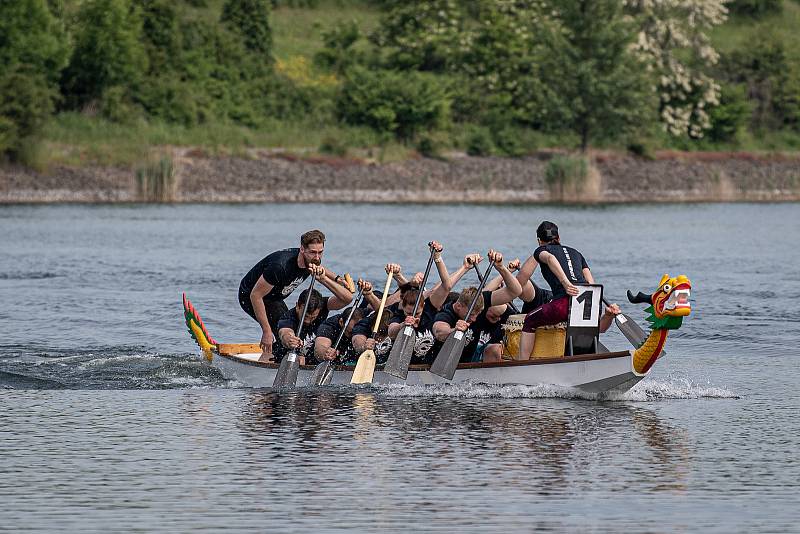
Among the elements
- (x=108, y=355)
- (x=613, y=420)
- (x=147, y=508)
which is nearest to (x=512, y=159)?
(x=108, y=355)

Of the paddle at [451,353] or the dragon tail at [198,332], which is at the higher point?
the paddle at [451,353]

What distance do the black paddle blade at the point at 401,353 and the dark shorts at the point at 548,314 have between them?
4.32ft

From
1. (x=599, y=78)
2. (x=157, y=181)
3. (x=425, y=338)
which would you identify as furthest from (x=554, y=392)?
(x=599, y=78)

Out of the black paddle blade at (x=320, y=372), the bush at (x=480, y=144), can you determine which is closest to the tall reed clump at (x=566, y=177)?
the bush at (x=480, y=144)

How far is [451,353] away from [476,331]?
0.87 metres

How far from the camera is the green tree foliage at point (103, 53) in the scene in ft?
229

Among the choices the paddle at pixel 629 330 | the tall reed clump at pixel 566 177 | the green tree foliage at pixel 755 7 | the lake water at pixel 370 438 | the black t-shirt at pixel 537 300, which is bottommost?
the lake water at pixel 370 438

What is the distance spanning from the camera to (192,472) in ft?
42.7

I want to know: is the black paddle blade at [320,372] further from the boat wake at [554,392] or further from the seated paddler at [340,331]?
the boat wake at [554,392]

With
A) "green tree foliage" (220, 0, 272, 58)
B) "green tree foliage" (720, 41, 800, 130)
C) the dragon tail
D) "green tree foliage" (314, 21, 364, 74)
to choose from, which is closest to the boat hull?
the dragon tail

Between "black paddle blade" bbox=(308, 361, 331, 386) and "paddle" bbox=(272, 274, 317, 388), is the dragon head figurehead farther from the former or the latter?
"paddle" bbox=(272, 274, 317, 388)

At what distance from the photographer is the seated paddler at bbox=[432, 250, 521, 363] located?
16.9m

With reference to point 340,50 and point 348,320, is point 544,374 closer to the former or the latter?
point 348,320

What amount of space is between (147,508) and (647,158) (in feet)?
223
